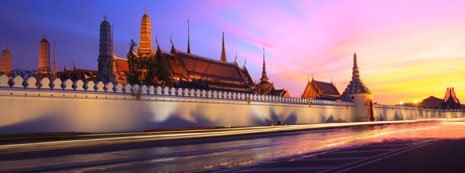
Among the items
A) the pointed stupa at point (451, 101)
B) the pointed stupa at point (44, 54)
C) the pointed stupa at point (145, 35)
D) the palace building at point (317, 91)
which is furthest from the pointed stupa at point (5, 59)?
the pointed stupa at point (451, 101)

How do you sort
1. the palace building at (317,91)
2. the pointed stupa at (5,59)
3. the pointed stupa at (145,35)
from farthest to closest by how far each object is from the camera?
the palace building at (317,91), the pointed stupa at (5,59), the pointed stupa at (145,35)

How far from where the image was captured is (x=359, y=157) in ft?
32.8

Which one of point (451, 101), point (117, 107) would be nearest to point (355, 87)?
point (117, 107)

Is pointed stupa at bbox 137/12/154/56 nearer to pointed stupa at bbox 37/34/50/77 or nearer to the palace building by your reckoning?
pointed stupa at bbox 37/34/50/77

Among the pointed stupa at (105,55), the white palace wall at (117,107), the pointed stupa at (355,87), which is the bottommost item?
the white palace wall at (117,107)

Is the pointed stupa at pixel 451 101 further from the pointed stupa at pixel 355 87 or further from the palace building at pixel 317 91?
the pointed stupa at pixel 355 87

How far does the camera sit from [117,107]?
22531 millimetres

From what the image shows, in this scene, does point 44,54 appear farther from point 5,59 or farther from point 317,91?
point 317,91

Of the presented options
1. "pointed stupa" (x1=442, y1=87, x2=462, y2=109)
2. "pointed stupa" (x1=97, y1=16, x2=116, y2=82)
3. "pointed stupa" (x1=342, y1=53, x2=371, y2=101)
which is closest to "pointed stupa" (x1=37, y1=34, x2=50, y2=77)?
"pointed stupa" (x1=97, y1=16, x2=116, y2=82)

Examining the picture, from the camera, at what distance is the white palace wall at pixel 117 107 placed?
1855cm

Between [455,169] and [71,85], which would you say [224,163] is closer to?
[455,169]

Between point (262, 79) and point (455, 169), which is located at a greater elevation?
point (262, 79)

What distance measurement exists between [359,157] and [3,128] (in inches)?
559

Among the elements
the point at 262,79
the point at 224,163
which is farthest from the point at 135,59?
the point at 262,79
